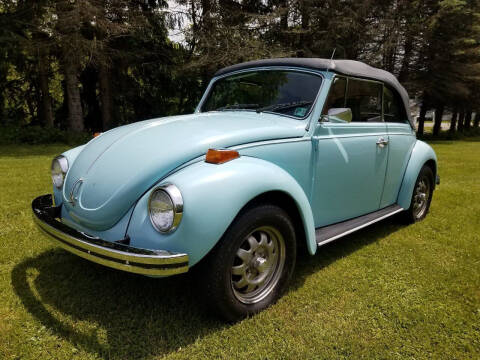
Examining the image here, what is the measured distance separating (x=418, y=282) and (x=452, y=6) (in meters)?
17.9

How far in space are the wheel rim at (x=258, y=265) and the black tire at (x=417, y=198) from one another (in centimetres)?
251

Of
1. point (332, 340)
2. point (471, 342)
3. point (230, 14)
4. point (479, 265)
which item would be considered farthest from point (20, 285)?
point (230, 14)

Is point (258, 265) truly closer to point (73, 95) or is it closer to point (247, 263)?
point (247, 263)

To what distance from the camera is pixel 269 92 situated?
325 cm

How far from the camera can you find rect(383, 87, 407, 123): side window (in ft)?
12.9

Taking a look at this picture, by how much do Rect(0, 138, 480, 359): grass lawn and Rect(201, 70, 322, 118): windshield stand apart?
149cm

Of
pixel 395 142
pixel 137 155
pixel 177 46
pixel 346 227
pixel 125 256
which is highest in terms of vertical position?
pixel 177 46

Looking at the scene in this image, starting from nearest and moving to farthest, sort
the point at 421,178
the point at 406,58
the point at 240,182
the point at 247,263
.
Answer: the point at 240,182, the point at 247,263, the point at 421,178, the point at 406,58

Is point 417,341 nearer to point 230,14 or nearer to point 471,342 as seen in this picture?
point 471,342

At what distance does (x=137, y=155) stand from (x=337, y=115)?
1.70m

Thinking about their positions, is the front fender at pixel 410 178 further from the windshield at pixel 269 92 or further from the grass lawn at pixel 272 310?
the windshield at pixel 269 92

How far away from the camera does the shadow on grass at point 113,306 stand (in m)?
2.13

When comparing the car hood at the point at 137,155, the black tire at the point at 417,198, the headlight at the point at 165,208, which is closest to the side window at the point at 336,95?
the car hood at the point at 137,155

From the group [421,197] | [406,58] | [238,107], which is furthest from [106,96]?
[406,58]
